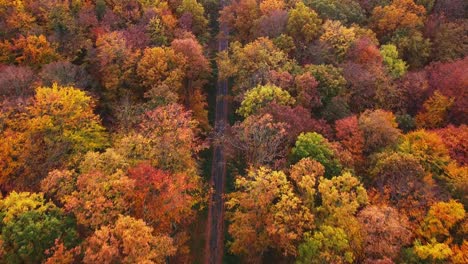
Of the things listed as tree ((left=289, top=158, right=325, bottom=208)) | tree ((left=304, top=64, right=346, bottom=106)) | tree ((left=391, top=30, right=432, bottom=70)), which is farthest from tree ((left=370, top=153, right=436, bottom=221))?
tree ((left=391, top=30, right=432, bottom=70))

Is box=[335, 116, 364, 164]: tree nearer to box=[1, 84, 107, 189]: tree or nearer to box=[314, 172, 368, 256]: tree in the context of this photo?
box=[314, 172, 368, 256]: tree

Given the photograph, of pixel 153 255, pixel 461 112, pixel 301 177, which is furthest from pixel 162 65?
pixel 461 112

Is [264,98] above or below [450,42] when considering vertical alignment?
below

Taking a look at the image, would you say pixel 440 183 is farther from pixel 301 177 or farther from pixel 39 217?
pixel 39 217

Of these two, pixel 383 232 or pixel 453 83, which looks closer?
pixel 383 232

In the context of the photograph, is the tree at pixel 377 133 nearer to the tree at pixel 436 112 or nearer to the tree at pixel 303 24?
the tree at pixel 436 112

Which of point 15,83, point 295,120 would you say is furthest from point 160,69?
point 295,120

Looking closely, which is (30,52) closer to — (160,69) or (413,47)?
(160,69)
